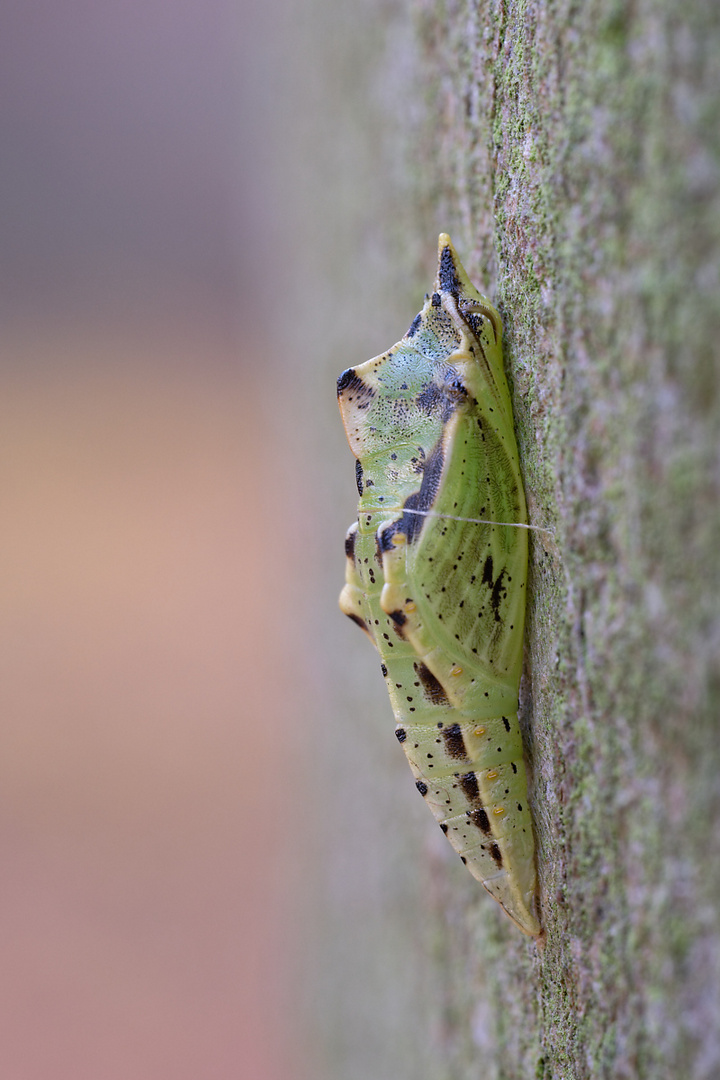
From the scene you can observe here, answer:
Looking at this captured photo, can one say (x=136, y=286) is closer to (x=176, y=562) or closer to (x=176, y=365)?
(x=176, y=365)

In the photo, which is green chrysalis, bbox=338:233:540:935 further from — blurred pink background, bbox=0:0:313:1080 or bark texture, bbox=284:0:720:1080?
blurred pink background, bbox=0:0:313:1080

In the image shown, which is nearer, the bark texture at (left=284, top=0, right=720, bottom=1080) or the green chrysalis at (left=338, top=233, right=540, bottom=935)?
the bark texture at (left=284, top=0, right=720, bottom=1080)

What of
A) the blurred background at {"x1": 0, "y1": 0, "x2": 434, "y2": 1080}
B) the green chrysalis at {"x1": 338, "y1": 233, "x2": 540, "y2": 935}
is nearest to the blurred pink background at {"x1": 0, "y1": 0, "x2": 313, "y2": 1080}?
the blurred background at {"x1": 0, "y1": 0, "x2": 434, "y2": 1080}

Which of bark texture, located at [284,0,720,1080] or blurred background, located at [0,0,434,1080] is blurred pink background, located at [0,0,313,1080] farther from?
bark texture, located at [284,0,720,1080]

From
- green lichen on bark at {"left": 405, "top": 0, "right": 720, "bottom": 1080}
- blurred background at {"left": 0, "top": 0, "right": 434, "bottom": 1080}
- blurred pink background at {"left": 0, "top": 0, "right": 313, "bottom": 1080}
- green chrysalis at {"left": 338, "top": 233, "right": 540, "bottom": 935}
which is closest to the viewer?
green lichen on bark at {"left": 405, "top": 0, "right": 720, "bottom": 1080}

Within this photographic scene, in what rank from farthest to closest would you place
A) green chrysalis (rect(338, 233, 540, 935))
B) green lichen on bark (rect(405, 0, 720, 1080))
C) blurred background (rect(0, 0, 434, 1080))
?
1. blurred background (rect(0, 0, 434, 1080))
2. green chrysalis (rect(338, 233, 540, 935))
3. green lichen on bark (rect(405, 0, 720, 1080))

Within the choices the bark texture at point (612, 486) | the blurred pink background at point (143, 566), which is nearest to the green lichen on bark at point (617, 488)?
the bark texture at point (612, 486)

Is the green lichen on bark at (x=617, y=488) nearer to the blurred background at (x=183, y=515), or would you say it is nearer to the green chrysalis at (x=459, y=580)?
the green chrysalis at (x=459, y=580)
